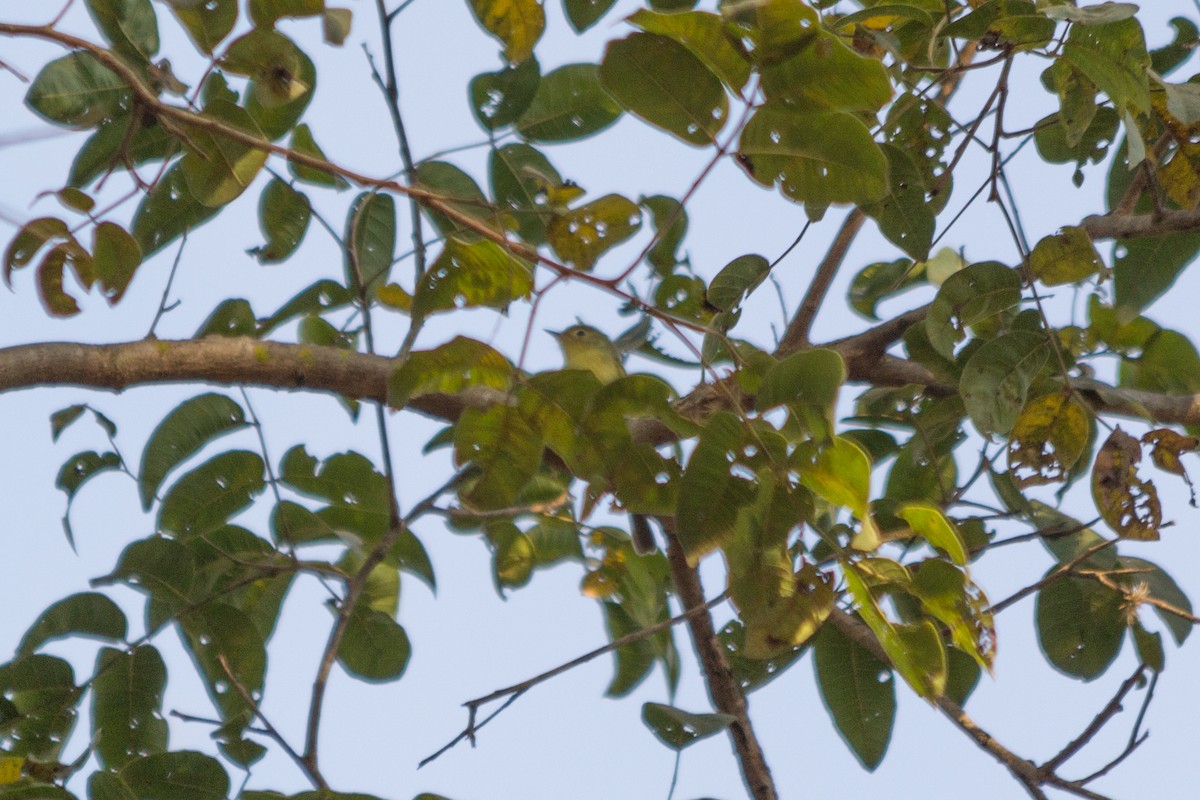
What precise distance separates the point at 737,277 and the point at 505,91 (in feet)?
1.33

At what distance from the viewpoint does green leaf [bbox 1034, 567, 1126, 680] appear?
174cm

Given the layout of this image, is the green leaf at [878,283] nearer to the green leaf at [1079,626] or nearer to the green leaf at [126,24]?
the green leaf at [1079,626]

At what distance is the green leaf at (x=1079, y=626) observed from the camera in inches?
68.5

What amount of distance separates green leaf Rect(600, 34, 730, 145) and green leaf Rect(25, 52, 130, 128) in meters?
0.68

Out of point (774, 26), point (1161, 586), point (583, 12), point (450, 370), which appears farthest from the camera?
point (1161, 586)

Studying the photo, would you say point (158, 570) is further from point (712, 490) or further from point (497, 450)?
point (712, 490)

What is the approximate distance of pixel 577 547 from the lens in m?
1.92

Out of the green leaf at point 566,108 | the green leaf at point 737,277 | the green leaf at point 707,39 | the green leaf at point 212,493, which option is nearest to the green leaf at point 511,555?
the green leaf at point 212,493

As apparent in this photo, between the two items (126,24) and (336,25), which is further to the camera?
(126,24)

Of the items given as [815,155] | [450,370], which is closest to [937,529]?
[815,155]

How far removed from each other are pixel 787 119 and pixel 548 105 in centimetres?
66

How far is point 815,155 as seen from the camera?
1110 millimetres

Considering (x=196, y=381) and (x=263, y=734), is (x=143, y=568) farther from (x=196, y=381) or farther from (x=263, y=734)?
(x=263, y=734)

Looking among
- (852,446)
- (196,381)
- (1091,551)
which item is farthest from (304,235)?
(1091,551)
